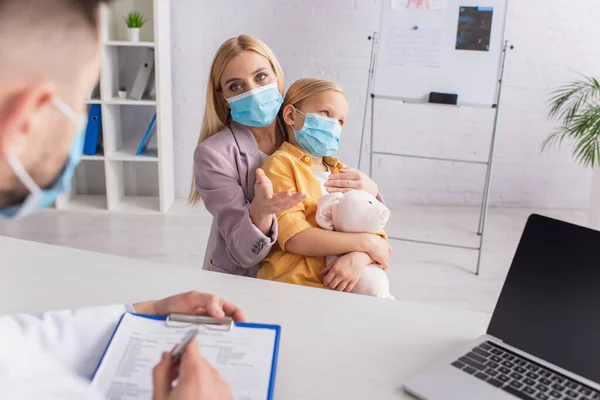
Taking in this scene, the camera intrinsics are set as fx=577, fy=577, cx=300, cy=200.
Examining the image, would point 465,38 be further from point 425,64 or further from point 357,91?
point 357,91

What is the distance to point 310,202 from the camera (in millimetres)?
1499

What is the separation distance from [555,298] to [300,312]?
42 cm

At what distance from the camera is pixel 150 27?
3.54 m

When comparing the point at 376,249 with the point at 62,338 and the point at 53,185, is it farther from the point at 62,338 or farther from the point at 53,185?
the point at 53,185

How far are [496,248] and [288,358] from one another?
8.54 ft

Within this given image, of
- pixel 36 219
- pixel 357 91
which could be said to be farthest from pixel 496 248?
pixel 36 219

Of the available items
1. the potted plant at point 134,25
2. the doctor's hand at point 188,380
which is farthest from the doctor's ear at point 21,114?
the potted plant at point 134,25

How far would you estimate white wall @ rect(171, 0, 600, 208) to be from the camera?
143 inches

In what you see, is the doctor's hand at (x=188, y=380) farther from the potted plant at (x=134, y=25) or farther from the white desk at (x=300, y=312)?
the potted plant at (x=134, y=25)

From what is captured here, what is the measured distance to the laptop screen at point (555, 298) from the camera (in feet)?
2.75

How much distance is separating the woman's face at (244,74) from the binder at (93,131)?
2.03 m

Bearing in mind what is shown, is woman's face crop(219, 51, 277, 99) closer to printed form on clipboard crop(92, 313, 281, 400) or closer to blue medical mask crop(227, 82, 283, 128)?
blue medical mask crop(227, 82, 283, 128)

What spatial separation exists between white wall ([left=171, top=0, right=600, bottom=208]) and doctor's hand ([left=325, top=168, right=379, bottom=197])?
7.41 feet

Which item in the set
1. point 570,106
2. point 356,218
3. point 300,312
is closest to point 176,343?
point 300,312
